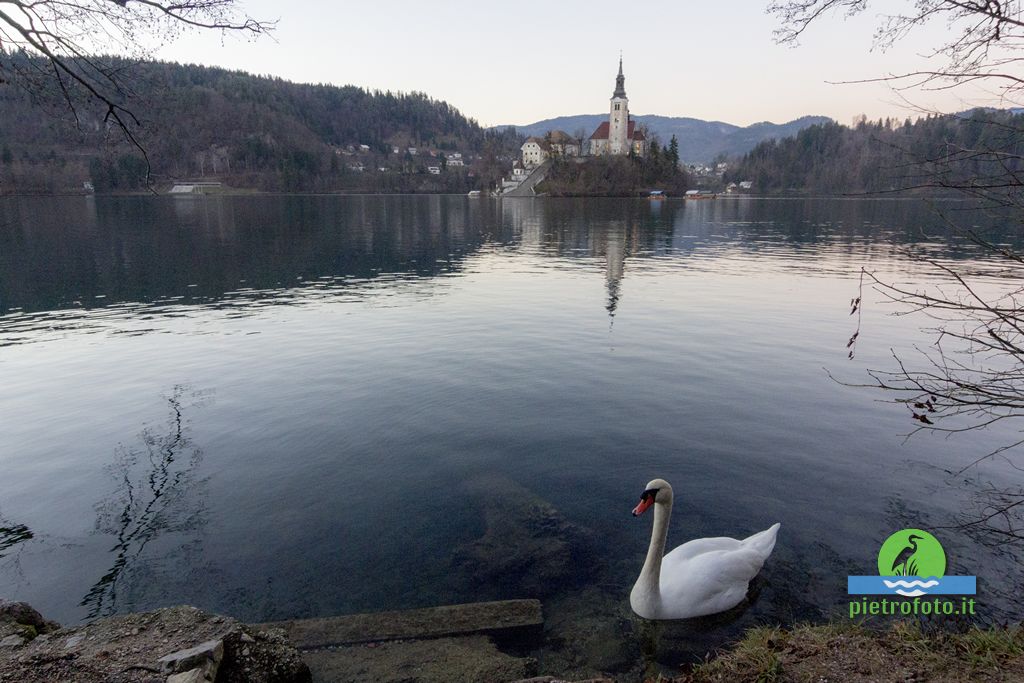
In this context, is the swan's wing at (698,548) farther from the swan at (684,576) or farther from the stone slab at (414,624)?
the stone slab at (414,624)

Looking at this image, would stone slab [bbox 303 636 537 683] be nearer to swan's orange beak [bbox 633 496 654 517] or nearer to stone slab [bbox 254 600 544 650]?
stone slab [bbox 254 600 544 650]

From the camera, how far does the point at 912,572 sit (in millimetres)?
8812

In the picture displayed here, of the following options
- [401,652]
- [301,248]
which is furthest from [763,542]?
[301,248]

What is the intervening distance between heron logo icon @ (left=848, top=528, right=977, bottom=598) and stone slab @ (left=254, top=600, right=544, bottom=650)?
499 cm

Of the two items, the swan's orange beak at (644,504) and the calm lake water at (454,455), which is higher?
the swan's orange beak at (644,504)

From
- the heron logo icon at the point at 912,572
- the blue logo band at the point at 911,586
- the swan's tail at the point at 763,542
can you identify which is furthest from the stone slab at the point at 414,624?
the heron logo icon at the point at 912,572

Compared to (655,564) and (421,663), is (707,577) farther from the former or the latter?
(421,663)

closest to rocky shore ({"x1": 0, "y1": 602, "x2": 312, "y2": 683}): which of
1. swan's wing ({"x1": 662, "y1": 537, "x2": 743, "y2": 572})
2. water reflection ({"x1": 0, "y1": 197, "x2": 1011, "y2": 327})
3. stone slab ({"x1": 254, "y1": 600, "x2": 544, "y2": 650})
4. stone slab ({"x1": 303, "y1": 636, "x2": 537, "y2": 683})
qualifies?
stone slab ({"x1": 303, "y1": 636, "x2": 537, "y2": 683})

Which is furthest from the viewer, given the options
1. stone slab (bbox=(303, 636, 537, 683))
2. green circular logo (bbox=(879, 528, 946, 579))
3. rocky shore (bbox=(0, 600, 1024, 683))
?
green circular logo (bbox=(879, 528, 946, 579))

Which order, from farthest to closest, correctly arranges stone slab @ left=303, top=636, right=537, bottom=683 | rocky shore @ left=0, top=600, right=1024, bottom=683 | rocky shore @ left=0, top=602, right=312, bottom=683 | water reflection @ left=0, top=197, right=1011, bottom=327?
water reflection @ left=0, top=197, right=1011, bottom=327 < stone slab @ left=303, top=636, right=537, bottom=683 < rocky shore @ left=0, top=600, right=1024, bottom=683 < rocky shore @ left=0, top=602, right=312, bottom=683

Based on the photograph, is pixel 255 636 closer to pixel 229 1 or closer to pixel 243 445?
pixel 243 445

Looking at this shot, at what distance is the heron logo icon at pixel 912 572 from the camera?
820 centimetres

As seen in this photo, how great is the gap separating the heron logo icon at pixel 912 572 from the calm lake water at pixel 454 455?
21 cm

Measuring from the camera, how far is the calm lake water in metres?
8.52
